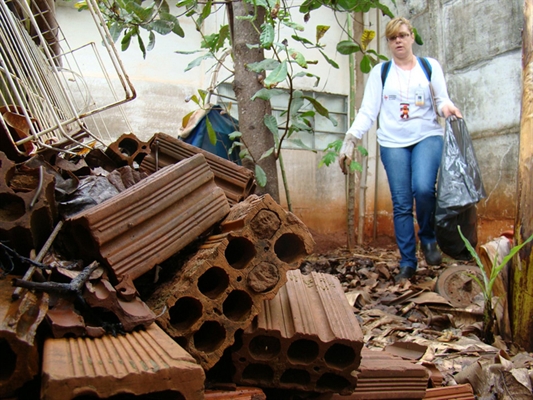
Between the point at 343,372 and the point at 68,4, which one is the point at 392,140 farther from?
the point at 68,4

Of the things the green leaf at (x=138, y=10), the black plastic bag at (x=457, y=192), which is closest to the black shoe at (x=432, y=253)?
the black plastic bag at (x=457, y=192)

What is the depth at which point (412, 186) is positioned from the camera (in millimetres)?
3617

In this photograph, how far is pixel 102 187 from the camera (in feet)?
6.12

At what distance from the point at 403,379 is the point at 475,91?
401 centimetres

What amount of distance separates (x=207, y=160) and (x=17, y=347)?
4.27ft

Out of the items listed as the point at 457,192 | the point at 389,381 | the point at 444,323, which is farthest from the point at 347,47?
the point at 389,381

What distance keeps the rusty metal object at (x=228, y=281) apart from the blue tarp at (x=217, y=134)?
9.16 ft

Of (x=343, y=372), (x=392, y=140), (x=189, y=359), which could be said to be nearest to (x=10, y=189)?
(x=189, y=359)

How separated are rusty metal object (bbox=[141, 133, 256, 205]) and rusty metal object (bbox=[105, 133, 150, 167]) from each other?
0.21 meters

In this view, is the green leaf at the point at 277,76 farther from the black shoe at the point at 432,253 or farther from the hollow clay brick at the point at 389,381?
the black shoe at the point at 432,253

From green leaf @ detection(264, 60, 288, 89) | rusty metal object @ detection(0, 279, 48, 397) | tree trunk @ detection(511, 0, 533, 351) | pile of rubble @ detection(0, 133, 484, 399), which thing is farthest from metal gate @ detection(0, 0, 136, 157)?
tree trunk @ detection(511, 0, 533, 351)

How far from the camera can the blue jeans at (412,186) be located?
140 inches

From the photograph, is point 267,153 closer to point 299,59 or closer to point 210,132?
point 210,132

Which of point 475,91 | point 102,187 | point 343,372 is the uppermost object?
point 102,187
